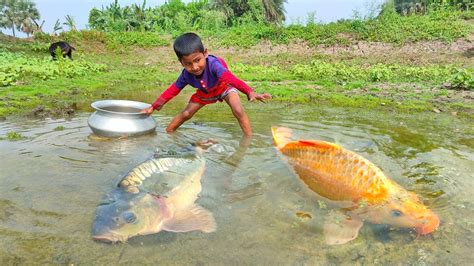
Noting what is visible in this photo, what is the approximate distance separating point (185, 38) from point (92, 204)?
2325mm

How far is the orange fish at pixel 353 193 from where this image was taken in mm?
2672

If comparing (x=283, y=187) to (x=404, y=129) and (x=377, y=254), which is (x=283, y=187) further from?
(x=404, y=129)

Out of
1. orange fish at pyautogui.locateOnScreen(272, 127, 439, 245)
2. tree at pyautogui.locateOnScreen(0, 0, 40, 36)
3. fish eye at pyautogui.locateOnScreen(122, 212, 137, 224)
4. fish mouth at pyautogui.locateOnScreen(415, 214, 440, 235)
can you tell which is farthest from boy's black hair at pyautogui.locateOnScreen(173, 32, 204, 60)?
tree at pyautogui.locateOnScreen(0, 0, 40, 36)

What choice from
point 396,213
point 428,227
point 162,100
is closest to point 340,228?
point 396,213

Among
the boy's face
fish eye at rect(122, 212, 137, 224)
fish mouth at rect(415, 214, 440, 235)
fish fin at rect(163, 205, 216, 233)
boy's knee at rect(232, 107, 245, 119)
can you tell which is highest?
the boy's face

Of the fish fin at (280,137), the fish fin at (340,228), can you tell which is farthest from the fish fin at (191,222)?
the fish fin at (280,137)

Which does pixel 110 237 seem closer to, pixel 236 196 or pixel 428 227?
pixel 236 196

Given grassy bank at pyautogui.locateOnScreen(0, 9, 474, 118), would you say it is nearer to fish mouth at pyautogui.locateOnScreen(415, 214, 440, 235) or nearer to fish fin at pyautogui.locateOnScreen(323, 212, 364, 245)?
fish mouth at pyautogui.locateOnScreen(415, 214, 440, 235)

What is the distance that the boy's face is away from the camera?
15.0 feet

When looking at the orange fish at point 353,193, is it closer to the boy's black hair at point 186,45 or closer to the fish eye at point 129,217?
the fish eye at point 129,217

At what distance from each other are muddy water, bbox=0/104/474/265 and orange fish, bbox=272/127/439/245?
0.09 metres

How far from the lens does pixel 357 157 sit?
10.2 feet

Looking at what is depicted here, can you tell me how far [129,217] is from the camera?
100 inches

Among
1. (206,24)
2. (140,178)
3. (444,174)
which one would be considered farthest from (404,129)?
(206,24)
